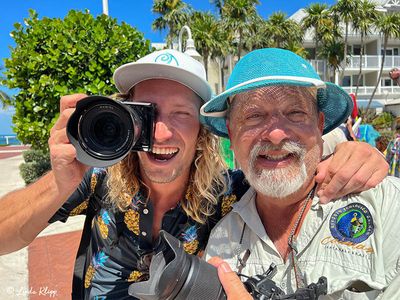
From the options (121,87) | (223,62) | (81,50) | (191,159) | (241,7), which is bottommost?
(191,159)

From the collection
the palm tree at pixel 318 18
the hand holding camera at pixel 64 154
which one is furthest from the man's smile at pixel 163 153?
the palm tree at pixel 318 18

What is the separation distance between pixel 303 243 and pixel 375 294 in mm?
319

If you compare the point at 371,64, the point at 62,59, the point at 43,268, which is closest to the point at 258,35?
the point at 371,64

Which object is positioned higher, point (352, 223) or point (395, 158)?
point (352, 223)

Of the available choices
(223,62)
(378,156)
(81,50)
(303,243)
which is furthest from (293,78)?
(223,62)

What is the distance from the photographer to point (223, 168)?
2.31 m

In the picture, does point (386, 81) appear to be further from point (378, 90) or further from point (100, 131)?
point (100, 131)

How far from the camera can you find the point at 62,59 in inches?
214

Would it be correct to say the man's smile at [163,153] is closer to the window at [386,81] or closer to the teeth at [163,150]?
the teeth at [163,150]

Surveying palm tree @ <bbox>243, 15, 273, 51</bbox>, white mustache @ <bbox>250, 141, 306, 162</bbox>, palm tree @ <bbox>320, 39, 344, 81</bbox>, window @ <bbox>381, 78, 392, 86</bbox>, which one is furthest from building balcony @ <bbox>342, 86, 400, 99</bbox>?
white mustache @ <bbox>250, 141, 306, 162</bbox>

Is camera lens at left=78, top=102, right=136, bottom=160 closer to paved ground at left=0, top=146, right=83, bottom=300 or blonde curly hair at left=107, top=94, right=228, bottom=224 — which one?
blonde curly hair at left=107, top=94, right=228, bottom=224

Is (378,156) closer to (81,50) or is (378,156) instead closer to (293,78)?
(293,78)

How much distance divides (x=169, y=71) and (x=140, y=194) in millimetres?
711

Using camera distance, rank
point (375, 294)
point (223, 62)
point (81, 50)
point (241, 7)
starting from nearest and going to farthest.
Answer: point (375, 294) < point (81, 50) < point (241, 7) < point (223, 62)
